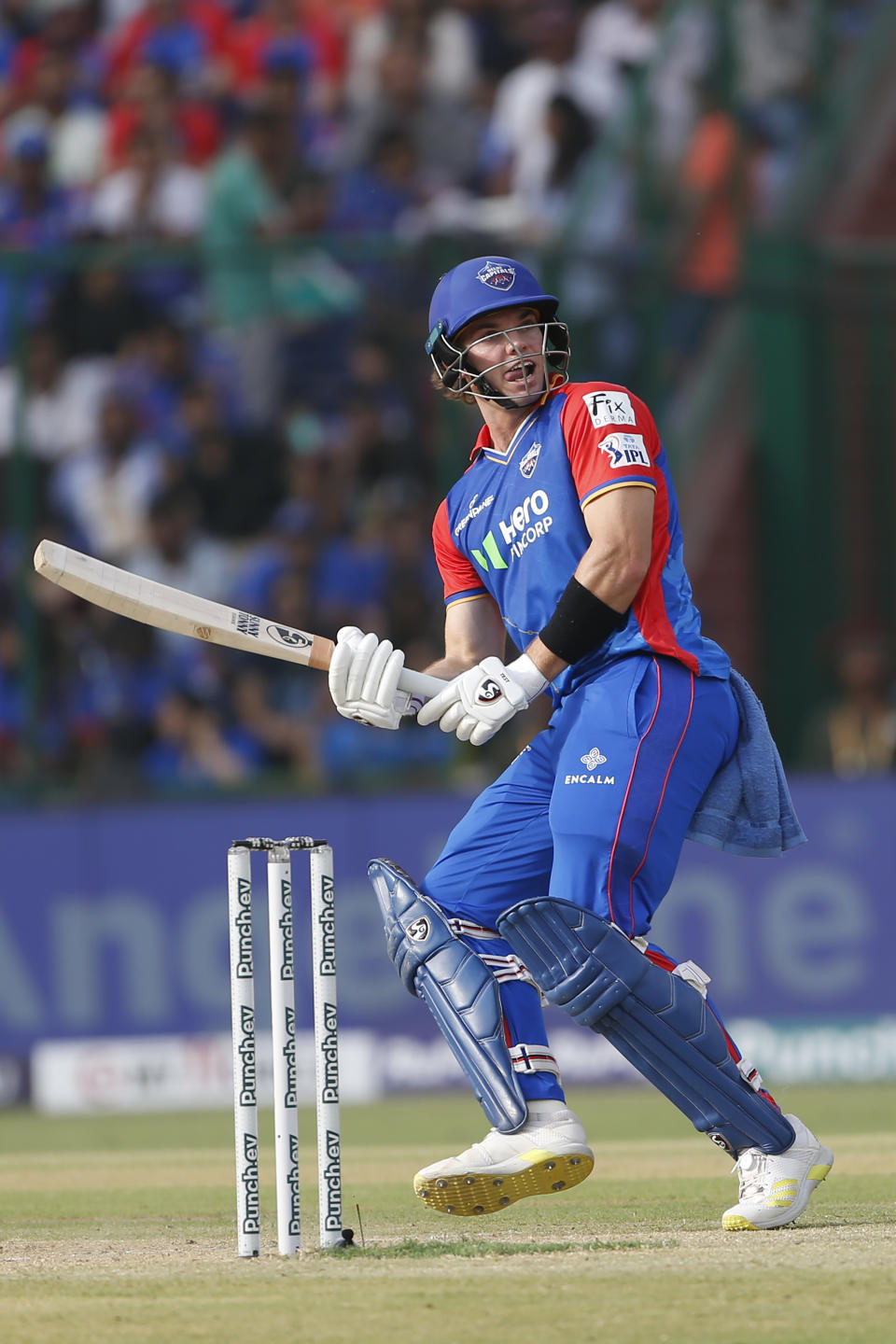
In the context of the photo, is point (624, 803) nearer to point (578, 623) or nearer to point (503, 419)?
point (578, 623)

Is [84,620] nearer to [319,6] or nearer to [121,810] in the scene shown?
[121,810]

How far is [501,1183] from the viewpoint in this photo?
184 inches

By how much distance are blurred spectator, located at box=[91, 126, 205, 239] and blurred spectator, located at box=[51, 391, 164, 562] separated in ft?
5.55

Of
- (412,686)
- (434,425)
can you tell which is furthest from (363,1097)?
(412,686)

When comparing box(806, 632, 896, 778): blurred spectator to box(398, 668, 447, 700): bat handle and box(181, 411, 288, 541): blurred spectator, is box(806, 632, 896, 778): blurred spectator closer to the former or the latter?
box(181, 411, 288, 541): blurred spectator

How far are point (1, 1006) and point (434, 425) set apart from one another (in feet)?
12.7

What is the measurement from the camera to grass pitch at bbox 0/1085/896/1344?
11.2 ft

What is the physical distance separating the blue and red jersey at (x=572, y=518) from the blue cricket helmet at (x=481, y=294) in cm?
25

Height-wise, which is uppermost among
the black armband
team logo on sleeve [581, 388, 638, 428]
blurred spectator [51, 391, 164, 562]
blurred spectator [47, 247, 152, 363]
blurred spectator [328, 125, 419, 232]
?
blurred spectator [328, 125, 419, 232]

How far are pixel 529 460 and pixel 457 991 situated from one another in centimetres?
128

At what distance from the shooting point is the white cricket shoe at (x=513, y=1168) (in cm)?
464

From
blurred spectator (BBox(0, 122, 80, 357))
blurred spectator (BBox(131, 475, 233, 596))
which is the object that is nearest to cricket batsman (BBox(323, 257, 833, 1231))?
blurred spectator (BBox(131, 475, 233, 596))

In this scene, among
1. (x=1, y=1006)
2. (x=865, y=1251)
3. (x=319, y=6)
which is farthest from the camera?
(x=319, y=6)

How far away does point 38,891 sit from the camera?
10.8 meters
